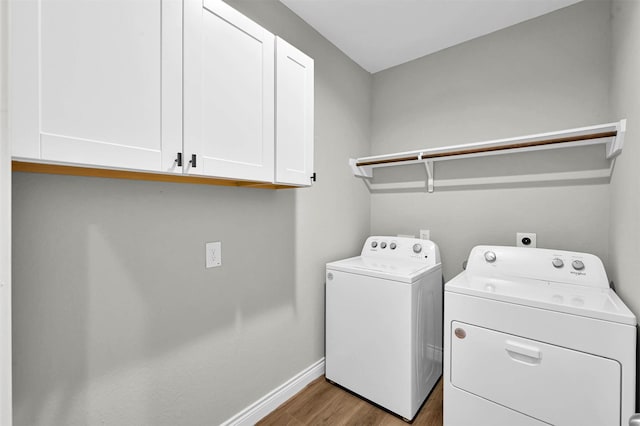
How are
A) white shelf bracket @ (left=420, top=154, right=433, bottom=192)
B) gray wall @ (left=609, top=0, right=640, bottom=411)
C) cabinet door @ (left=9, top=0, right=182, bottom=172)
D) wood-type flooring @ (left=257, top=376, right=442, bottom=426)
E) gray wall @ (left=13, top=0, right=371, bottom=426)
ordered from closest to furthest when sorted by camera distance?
cabinet door @ (left=9, top=0, right=182, bottom=172) → gray wall @ (left=13, top=0, right=371, bottom=426) → gray wall @ (left=609, top=0, right=640, bottom=411) → wood-type flooring @ (left=257, top=376, right=442, bottom=426) → white shelf bracket @ (left=420, top=154, right=433, bottom=192)

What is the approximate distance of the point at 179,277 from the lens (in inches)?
52.7

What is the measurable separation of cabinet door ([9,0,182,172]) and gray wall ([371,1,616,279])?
6.28 ft

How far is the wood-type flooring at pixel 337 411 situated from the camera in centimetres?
169

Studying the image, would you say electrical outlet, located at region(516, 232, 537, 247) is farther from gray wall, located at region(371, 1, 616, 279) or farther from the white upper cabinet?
the white upper cabinet

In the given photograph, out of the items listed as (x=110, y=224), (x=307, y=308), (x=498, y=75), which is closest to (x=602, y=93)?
(x=498, y=75)

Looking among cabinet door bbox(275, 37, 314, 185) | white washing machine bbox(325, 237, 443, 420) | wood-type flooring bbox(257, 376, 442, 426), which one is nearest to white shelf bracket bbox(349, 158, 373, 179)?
white washing machine bbox(325, 237, 443, 420)

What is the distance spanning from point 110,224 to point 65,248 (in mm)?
157

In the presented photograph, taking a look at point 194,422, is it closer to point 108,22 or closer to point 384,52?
point 108,22

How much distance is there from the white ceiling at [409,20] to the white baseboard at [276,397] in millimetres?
2416

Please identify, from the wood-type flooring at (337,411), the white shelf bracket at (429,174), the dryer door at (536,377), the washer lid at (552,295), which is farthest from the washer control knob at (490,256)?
the wood-type flooring at (337,411)

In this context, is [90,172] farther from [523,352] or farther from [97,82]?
[523,352]

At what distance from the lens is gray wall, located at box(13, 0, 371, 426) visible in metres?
0.98

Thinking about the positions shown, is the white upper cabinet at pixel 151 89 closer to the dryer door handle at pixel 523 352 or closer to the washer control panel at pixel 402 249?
the washer control panel at pixel 402 249

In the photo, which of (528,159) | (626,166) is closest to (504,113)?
(528,159)
